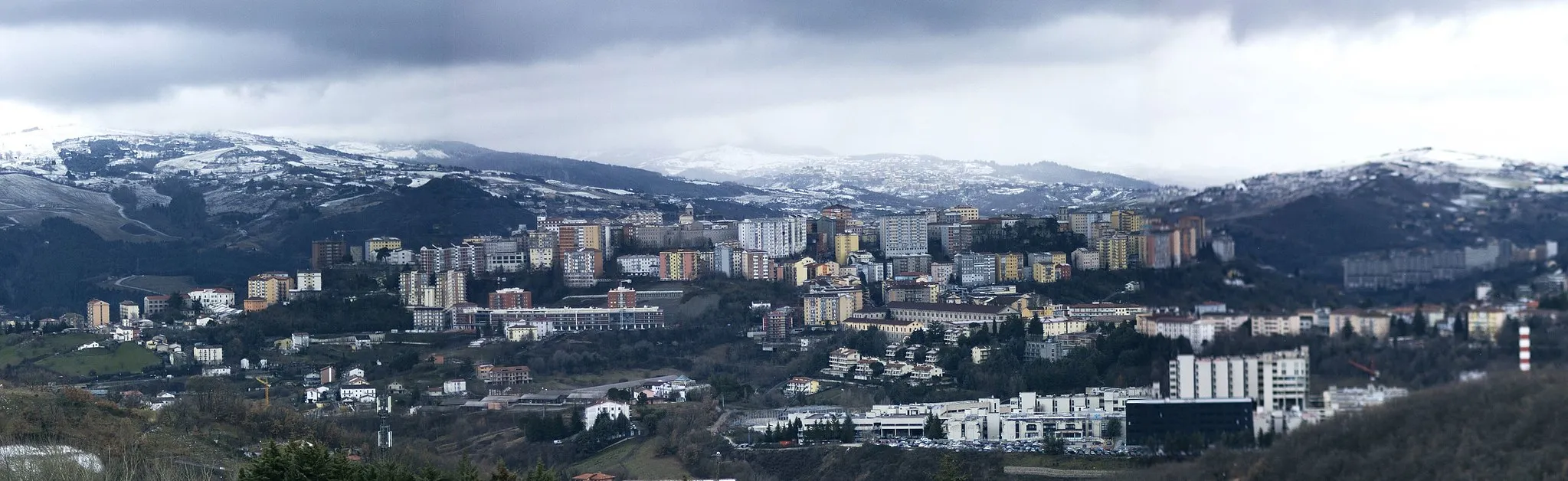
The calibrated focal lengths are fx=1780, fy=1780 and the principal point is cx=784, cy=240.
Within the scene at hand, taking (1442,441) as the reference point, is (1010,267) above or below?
above

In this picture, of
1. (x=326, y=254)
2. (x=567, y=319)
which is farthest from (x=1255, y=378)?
(x=326, y=254)

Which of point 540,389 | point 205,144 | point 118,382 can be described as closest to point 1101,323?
point 540,389

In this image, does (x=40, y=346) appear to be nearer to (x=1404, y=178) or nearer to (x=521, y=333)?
(x=521, y=333)

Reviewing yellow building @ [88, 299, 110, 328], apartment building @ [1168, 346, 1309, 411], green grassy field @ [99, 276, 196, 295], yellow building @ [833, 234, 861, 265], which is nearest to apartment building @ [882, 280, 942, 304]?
yellow building @ [833, 234, 861, 265]

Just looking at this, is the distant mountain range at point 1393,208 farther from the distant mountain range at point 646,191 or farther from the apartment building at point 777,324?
the apartment building at point 777,324

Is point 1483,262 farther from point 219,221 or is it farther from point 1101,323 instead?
point 219,221

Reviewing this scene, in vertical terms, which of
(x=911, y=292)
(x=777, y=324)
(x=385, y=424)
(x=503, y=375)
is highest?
(x=911, y=292)

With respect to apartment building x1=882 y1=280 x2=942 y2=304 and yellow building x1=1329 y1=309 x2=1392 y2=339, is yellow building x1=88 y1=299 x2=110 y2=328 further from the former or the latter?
yellow building x1=1329 y1=309 x2=1392 y2=339
